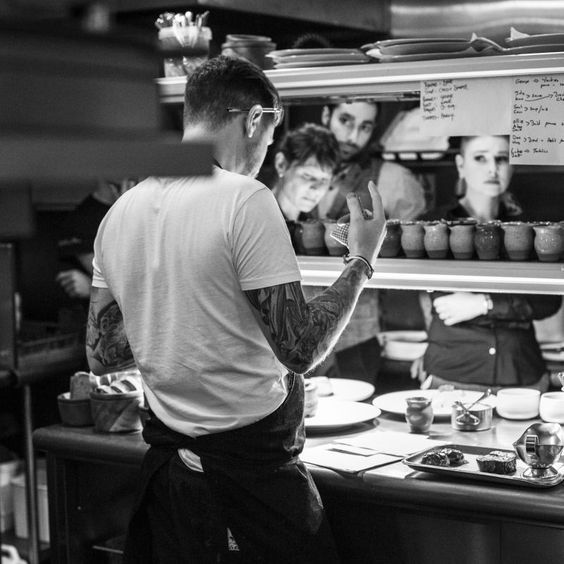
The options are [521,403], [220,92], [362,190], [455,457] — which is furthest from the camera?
[362,190]

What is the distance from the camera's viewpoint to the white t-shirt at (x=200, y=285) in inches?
89.7

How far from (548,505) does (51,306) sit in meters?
4.02

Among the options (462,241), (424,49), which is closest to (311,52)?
(424,49)

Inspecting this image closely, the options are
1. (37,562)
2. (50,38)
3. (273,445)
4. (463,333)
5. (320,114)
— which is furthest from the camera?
(320,114)

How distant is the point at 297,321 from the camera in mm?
2283

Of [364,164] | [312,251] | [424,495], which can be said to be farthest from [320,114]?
[424,495]

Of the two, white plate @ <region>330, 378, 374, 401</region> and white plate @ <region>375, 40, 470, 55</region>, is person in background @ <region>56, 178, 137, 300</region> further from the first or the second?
white plate @ <region>375, 40, 470, 55</region>

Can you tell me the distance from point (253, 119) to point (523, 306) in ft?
6.26

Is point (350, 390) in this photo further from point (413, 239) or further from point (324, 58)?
point (324, 58)

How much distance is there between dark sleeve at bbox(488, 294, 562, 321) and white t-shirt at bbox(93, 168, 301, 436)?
1.71 metres

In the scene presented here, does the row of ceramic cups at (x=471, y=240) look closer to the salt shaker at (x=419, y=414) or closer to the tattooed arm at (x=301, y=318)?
the salt shaker at (x=419, y=414)

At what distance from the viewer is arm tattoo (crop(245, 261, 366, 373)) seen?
227 centimetres

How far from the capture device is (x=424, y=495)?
8.52 ft

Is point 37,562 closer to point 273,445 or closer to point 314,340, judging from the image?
point 273,445
